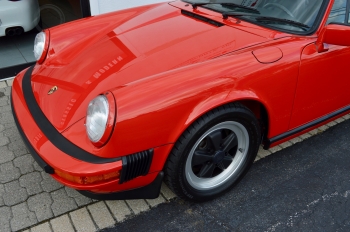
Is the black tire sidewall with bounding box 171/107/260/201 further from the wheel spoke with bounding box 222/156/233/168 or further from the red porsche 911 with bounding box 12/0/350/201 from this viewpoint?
the wheel spoke with bounding box 222/156/233/168

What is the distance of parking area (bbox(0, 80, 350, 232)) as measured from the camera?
2.15 m

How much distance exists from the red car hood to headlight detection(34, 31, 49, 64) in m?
0.04

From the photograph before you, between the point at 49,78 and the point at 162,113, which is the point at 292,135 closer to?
the point at 162,113

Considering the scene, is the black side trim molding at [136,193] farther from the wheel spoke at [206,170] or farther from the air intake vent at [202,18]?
the air intake vent at [202,18]

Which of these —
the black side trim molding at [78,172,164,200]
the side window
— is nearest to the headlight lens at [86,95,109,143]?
the black side trim molding at [78,172,164,200]

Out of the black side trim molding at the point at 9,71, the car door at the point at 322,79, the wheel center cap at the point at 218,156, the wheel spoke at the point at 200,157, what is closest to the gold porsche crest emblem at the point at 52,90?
the wheel spoke at the point at 200,157

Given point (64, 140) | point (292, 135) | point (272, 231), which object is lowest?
point (272, 231)

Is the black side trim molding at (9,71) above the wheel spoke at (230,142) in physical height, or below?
below

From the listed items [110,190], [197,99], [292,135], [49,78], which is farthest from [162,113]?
[292,135]

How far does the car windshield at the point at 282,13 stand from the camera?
2.34m

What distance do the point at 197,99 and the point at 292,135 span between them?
3.25 ft

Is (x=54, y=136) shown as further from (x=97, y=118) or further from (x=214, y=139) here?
(x=214, y=139)

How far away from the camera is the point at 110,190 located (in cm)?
188

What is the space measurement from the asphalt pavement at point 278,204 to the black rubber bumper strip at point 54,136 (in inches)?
24.5
